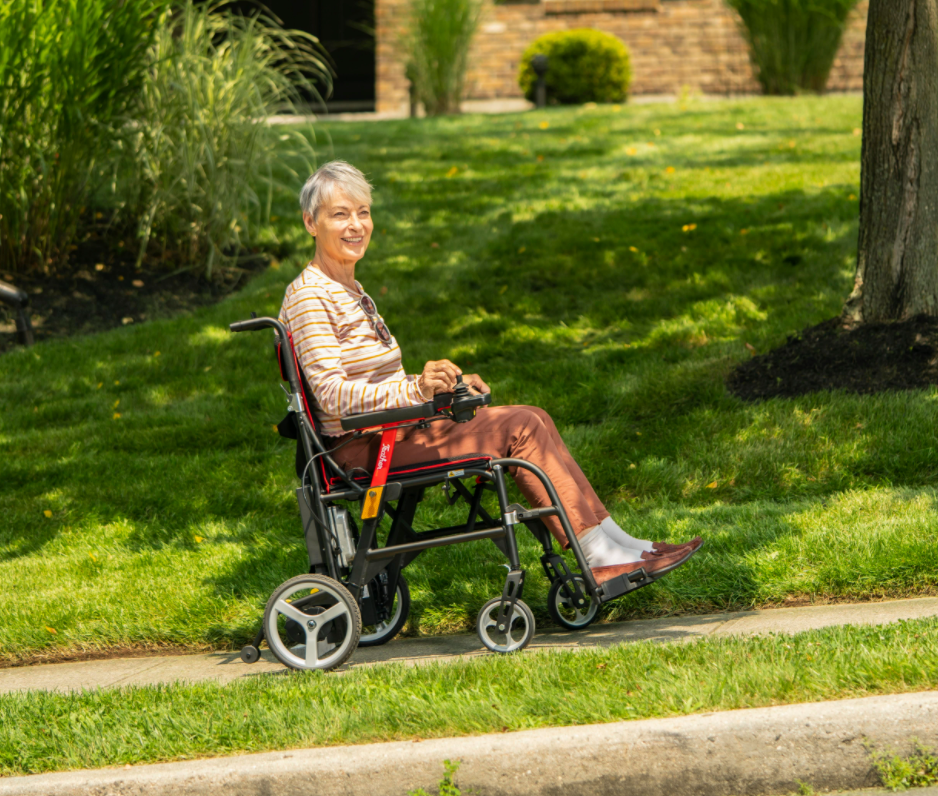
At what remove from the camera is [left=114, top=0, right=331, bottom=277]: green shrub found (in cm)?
907

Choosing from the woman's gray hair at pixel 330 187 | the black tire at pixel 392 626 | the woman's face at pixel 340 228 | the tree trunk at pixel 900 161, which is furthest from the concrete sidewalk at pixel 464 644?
the tree trunk at pixel 900 161

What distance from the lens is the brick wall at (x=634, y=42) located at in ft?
65.5

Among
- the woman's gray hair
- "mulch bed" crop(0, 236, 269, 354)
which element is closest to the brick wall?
"mulch bed" crop(0, 236, 269, 354)

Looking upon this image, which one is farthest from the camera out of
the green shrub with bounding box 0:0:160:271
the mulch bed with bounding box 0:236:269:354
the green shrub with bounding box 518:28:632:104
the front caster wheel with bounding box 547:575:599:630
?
the green shrub with bounding box 518:28:632:104

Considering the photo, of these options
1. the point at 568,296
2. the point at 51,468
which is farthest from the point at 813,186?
the point at 51,468

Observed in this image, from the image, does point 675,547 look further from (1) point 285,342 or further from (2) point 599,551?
(1) point 285,342

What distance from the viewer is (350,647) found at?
12.3ft

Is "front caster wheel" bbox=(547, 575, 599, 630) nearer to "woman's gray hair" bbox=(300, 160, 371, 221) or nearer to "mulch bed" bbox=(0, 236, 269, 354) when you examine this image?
"woman's gray hair" bbox=(300, 160, 371, 221)

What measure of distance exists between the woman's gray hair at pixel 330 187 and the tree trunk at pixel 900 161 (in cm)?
344

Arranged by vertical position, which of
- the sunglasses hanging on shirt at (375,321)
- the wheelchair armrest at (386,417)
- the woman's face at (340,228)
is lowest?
the wheelchair armrest at (386,417)

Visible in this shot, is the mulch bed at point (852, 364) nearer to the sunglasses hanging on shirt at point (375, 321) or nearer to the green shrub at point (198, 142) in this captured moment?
the sunglasses hanging on shirt at point (375, 321)

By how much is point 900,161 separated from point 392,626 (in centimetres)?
393

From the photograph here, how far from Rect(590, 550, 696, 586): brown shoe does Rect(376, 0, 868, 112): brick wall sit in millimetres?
17336

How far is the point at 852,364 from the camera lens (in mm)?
6090
